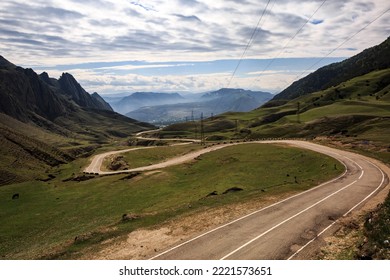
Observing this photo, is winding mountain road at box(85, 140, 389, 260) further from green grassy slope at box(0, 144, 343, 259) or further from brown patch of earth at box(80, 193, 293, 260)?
green grassy slope at box(0, 144, 343, 259)

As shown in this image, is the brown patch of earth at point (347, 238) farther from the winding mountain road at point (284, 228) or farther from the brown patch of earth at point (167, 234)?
the brown patch of earth at point (167, 234)

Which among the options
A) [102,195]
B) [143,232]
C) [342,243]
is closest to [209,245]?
[143,232]

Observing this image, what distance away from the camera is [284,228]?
2823 cm

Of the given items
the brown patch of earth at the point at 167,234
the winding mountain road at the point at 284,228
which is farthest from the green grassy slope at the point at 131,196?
the winding mountain road at the point at 284,228

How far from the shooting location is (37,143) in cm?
16375

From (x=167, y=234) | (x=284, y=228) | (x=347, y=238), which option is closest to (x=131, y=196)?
(x=167, y=234)

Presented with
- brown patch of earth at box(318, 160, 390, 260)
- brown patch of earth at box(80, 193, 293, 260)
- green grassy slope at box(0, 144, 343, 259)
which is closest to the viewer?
brown patch of earth at box(318, 160, 390, 260)

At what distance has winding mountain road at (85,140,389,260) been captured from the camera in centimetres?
2392

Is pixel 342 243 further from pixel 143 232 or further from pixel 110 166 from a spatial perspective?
pixel 110 166

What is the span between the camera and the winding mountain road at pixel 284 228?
23.9 metres

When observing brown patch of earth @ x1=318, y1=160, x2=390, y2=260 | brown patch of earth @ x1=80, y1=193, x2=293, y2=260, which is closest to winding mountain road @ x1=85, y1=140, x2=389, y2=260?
brown patch of earth @ x1=318, y1=160, x2=390, y2=260

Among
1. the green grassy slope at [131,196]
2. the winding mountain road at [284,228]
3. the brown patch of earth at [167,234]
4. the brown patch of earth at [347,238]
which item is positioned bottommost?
the green grassy slope at [131,196]

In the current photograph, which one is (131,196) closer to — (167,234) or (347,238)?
(167,234)

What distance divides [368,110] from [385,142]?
69.4 m
